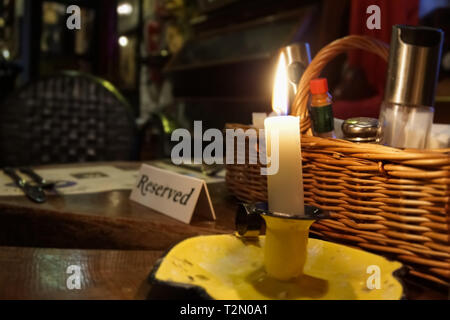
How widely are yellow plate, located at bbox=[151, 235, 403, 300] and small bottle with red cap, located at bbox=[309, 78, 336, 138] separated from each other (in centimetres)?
21

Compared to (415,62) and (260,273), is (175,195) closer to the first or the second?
(260,273)

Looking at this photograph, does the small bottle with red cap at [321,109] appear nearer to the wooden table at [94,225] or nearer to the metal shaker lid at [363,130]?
the metal shaker lid at [363,130]

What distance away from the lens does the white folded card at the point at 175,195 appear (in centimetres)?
73

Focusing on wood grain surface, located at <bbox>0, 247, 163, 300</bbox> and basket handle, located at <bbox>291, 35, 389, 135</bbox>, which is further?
basket handle, located at <bbox>291, 35, 389, 135</bbox>

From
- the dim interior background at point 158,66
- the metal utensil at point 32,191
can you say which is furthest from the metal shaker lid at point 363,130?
the dim interior background at point 158,66

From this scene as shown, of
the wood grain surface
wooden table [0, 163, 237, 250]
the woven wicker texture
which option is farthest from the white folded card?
the woven wicker texture

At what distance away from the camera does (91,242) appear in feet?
2.52

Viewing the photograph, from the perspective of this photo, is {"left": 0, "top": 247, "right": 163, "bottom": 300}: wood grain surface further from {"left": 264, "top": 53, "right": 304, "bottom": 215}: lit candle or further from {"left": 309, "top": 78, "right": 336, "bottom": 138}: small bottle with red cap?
{"left": 309, "top": 78, "right": 336, "bottom": 138}: small bottle with red cap

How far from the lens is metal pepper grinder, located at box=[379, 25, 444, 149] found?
57 centimetres

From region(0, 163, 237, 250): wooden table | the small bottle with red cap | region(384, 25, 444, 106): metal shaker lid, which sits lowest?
region(0, 163, 237, 250): wooden table

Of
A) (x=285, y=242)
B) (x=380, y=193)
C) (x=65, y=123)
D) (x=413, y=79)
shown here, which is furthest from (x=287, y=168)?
(x=65, y=123)

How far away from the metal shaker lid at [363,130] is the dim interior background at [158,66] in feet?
3.28

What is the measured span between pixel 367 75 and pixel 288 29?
0.74 metres
